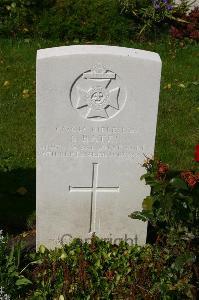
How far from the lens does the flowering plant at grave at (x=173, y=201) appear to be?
3.96 m

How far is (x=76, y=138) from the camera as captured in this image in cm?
420

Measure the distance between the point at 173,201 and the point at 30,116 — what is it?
124 inches

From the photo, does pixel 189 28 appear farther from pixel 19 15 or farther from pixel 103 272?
pixel 103 272

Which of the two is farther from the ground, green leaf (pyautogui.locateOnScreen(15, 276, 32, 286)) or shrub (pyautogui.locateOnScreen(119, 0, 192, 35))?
shrub (pyautogui.locateOnScreen(119, 0, 192, 35))

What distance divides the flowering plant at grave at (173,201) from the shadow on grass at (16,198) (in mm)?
1217

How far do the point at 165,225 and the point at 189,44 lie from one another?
16.3 feet

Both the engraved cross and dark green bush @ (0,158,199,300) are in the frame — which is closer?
dark green bush @ (0,158,199,300)

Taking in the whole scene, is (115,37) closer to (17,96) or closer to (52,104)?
(17,96)

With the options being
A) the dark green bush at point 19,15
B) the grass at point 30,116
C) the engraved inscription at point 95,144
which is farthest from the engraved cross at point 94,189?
the dark green bush at point 19,15

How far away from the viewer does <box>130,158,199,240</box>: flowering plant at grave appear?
13.0 feet

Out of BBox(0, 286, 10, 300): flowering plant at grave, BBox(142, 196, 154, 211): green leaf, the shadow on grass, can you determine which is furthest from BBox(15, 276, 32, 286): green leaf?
BBox(142, 196, 154, 211): green leaf

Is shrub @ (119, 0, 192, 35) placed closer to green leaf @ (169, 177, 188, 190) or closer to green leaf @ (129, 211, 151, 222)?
green leaf @ (129, 211, 151, 222)

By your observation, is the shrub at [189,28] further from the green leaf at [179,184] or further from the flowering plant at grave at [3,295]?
the flowering plant at grave at [3,295]

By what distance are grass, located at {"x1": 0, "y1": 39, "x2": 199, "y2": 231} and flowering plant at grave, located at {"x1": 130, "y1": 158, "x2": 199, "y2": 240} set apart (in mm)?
1347
